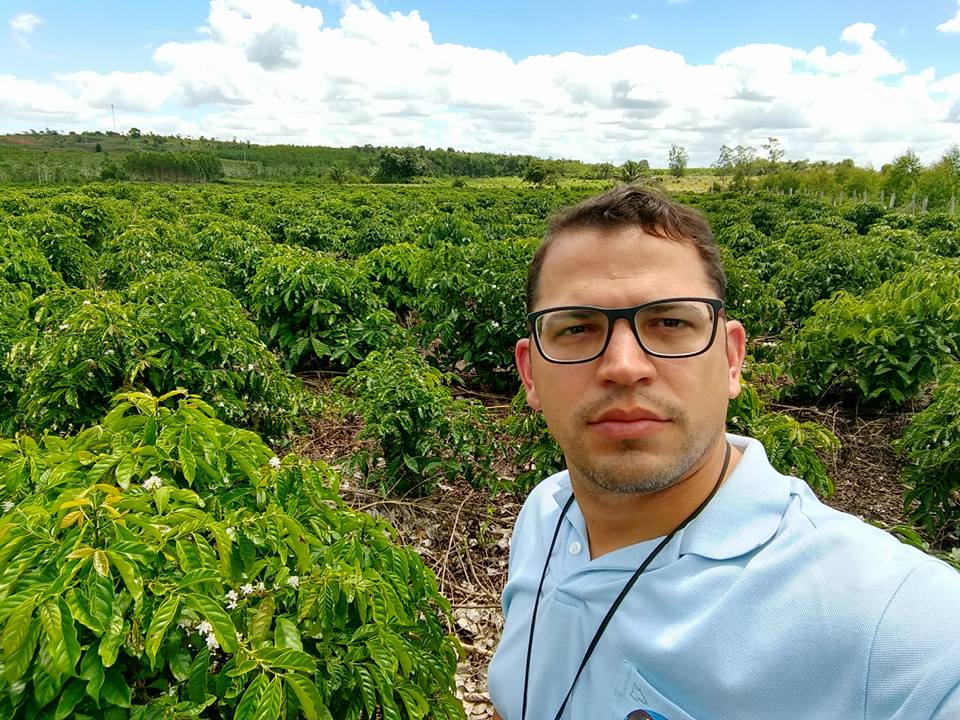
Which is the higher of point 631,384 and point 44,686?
point 631,384

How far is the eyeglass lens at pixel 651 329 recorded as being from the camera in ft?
4.16

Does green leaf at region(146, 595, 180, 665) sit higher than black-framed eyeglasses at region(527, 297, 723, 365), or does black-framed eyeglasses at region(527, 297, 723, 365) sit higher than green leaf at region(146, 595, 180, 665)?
black-framed eyeglasses at region(527, 297, 723, 365)

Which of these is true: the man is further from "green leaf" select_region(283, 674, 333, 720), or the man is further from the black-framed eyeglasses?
"green leaf" select_region(283, 674, 333, 720)

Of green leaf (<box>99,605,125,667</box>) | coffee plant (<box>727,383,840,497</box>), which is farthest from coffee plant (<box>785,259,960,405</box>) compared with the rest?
green leaf (<box>99,605,125,667</box>)

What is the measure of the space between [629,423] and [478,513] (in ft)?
10.8

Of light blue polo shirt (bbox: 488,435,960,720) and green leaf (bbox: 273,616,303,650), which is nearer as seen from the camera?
light blue polo shirt (bbox: 488,435,960,720)

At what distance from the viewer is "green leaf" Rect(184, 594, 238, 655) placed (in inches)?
53.2

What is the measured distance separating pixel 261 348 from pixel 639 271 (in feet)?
12.1

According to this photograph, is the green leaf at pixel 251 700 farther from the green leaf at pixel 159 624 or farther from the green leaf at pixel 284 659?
the green leaf at pixel 159 624

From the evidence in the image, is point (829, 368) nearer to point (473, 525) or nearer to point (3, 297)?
point (473, 525)

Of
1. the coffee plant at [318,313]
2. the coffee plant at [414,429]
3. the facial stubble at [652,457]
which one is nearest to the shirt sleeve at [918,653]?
the facial stubble at [652,457]

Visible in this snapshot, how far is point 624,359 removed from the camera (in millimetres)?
1215

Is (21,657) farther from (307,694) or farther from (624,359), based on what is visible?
(624,359)

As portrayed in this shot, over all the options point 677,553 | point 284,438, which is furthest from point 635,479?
point 284,438
